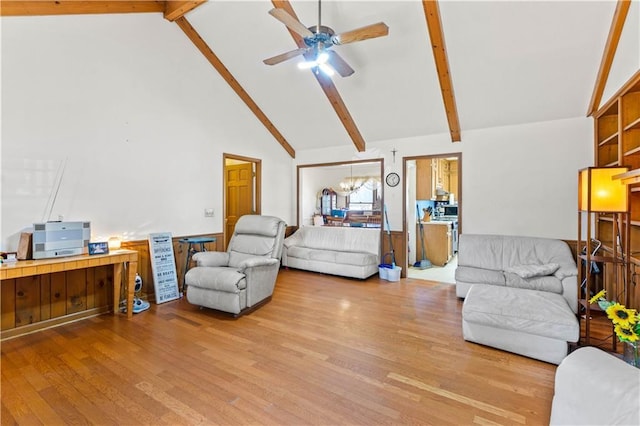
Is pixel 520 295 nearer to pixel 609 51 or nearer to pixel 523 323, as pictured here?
pixel 523 323

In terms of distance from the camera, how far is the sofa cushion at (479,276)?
3.62 m

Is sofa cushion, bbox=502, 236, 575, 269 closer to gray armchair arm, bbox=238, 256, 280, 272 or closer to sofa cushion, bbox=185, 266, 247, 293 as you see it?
gray armchair arm, bbox=238, 256, 280, 272

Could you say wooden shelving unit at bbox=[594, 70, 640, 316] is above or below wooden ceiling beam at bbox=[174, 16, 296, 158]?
below

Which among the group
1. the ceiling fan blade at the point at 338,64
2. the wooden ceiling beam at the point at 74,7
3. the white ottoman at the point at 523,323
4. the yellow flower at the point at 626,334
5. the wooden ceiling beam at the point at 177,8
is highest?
the wooden ceiling beam at the point at 177,8

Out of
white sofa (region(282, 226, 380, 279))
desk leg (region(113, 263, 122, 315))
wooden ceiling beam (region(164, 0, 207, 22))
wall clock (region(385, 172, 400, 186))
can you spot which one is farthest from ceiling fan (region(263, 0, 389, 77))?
white sofa (region(282, 226, 380, 279))

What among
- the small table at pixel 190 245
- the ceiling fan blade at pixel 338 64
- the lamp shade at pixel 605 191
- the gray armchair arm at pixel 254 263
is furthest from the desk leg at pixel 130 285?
the lamp shade at pixel 605 191

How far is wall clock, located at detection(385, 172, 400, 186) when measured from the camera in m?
5.25

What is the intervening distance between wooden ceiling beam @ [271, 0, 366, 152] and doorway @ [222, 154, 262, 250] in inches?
69.9

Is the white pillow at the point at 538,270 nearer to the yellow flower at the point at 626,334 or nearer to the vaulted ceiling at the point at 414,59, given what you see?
the yellow flower at the point at 626,334

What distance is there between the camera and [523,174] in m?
4.25

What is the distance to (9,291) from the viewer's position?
9.29ft

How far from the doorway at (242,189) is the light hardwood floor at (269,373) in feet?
8.69

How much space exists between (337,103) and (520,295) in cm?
348

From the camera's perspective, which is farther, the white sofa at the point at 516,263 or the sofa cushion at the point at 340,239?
the sofa cushion at the point at 340,239
